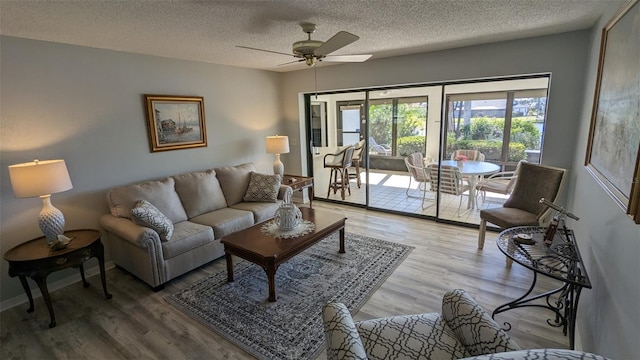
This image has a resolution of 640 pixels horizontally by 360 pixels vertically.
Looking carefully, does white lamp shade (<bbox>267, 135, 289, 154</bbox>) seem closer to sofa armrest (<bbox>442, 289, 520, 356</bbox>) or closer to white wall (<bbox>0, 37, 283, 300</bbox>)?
white wall (<bbox>0, 37, 283, 300</bbox>)

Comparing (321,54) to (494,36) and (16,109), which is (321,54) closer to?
(494,36)

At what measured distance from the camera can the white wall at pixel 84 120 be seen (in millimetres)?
2750

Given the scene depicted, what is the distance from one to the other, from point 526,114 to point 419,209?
2.06 metres

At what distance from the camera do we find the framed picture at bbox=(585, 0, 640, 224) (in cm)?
→ 141

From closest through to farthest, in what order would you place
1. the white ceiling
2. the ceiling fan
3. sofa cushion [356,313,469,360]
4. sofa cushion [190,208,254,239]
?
1. sofa cushion [356,313,469,360]
2. the white ceiling
3. the ceiling fan
4. sofa cushion [190,208,254,239]

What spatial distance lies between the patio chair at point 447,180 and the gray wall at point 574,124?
1095 mm

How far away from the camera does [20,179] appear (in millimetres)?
2438

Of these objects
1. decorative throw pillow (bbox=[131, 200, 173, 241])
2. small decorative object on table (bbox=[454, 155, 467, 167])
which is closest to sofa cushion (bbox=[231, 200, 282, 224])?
decorative throw pillow (bbox=[131, 200, 173, 241])

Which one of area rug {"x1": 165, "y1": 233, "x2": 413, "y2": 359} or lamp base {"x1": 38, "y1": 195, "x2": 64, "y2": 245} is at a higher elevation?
lamp base {"x1": 38, "y1": 195, "x2": 64, "y2": 245}

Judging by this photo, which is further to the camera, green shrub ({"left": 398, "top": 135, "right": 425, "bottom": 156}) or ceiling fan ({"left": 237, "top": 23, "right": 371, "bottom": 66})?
green shrub ({"left": 398, "top": 135, "right": 425, "bottom": 156})

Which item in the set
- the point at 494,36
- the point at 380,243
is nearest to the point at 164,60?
the point at 380,243

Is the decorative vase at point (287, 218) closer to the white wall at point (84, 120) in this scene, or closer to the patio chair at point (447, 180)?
the white wall at point (84, 120)

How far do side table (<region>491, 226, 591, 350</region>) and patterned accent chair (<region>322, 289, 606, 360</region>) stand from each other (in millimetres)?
619

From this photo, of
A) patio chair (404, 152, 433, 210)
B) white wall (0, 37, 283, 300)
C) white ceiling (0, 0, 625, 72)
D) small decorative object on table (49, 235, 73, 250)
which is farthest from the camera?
patio chair (404, 152, 433, 210)
